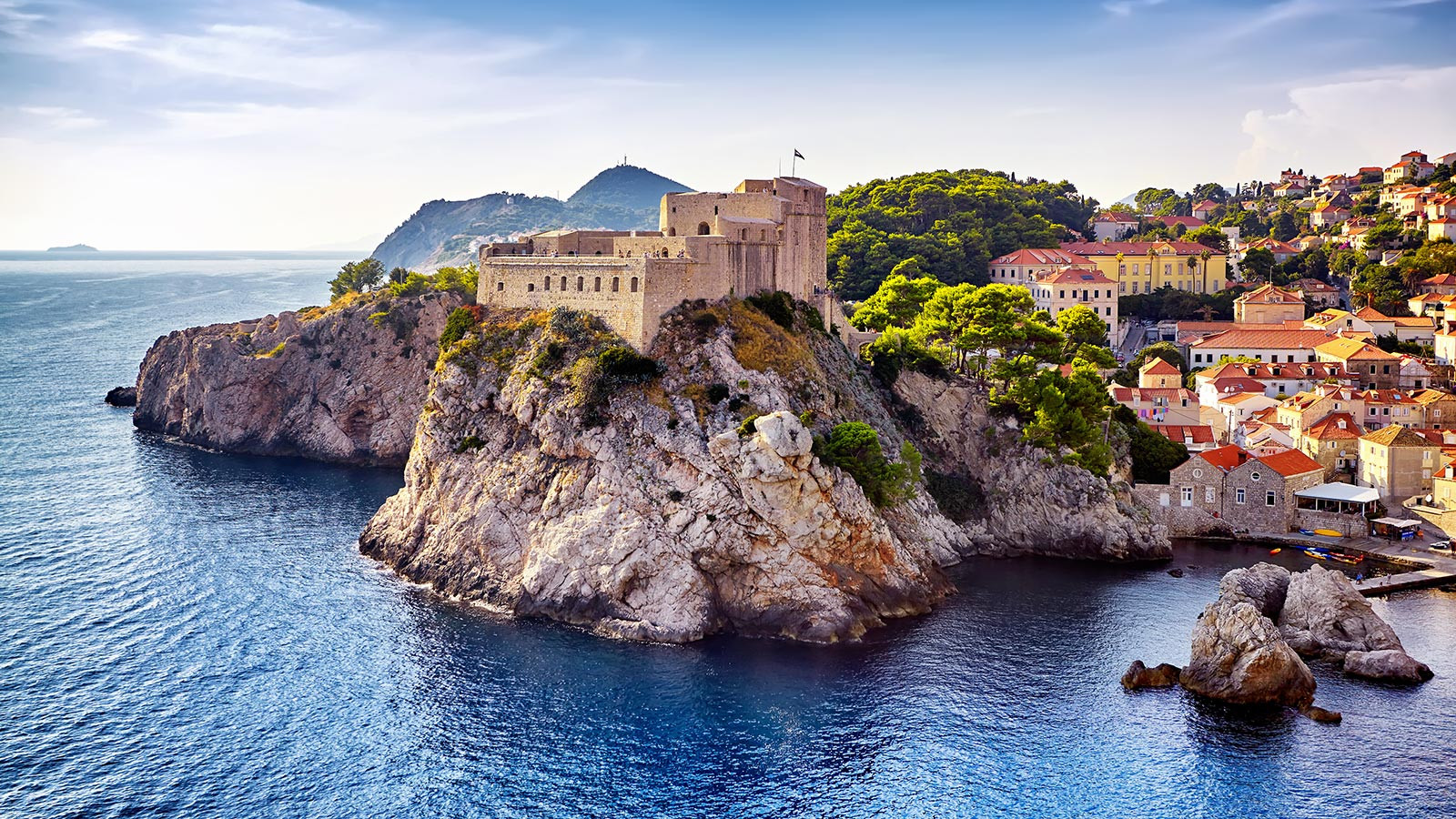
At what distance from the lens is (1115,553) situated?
64.6 meters

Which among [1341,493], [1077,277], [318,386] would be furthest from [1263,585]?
[318,386]

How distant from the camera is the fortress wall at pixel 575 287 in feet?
204

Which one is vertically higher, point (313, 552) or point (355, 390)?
point (355, 390)

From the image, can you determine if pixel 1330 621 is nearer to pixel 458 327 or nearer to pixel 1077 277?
pixel 458 327

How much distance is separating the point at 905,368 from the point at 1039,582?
19300 mm

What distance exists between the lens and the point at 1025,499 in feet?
223

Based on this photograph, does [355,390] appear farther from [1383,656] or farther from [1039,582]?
[1383,656]

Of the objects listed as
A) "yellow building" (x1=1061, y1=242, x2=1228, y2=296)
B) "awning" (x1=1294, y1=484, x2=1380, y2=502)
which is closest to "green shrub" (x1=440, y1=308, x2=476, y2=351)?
"awning" (x1=1294, y1=484, x2=1380, y2=502)

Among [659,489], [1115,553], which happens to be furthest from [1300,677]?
[659,489]

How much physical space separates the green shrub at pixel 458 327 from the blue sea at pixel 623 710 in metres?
14.8

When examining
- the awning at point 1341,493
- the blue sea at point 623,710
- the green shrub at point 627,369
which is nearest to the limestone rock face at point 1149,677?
the blue sea at point 623,710

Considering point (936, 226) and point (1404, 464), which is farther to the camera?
point (936, 226)

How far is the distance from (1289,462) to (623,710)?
46.9 m

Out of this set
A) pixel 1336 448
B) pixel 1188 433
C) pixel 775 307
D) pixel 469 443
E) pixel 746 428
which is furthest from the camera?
pixel 1188 433
